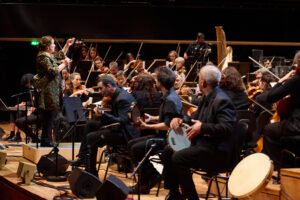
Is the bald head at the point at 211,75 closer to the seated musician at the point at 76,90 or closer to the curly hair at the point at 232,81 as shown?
the curly hair at the point at 232,81

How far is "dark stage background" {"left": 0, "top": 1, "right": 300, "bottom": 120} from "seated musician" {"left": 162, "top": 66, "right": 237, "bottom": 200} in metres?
7.80

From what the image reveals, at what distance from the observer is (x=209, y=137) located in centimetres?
371

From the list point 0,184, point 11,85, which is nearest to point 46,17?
point 11,85

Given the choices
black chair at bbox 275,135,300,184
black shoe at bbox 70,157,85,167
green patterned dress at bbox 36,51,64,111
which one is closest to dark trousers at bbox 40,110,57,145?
green patterned dress at bbox 36,51,64,111

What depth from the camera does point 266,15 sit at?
12.6 m

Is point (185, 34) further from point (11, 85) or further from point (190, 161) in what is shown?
point (190, 161)

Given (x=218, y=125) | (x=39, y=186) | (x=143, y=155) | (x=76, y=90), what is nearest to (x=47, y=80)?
(x=39, y=186)

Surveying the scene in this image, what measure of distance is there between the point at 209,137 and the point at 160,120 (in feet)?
3.22

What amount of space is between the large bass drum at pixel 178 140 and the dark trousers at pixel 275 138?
0.84 metres

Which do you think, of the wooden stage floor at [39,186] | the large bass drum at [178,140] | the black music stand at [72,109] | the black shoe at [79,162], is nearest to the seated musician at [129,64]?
the wooden stage floor at [39,186]

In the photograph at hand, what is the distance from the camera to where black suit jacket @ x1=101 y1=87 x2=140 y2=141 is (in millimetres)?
5023

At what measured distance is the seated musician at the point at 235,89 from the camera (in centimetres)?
501

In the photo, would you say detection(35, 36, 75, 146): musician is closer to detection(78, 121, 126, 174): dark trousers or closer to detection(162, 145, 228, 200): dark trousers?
detection(78, 121, 126, 174): dark trousers

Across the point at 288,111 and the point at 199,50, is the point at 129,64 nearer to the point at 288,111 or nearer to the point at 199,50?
the point at 199,50
